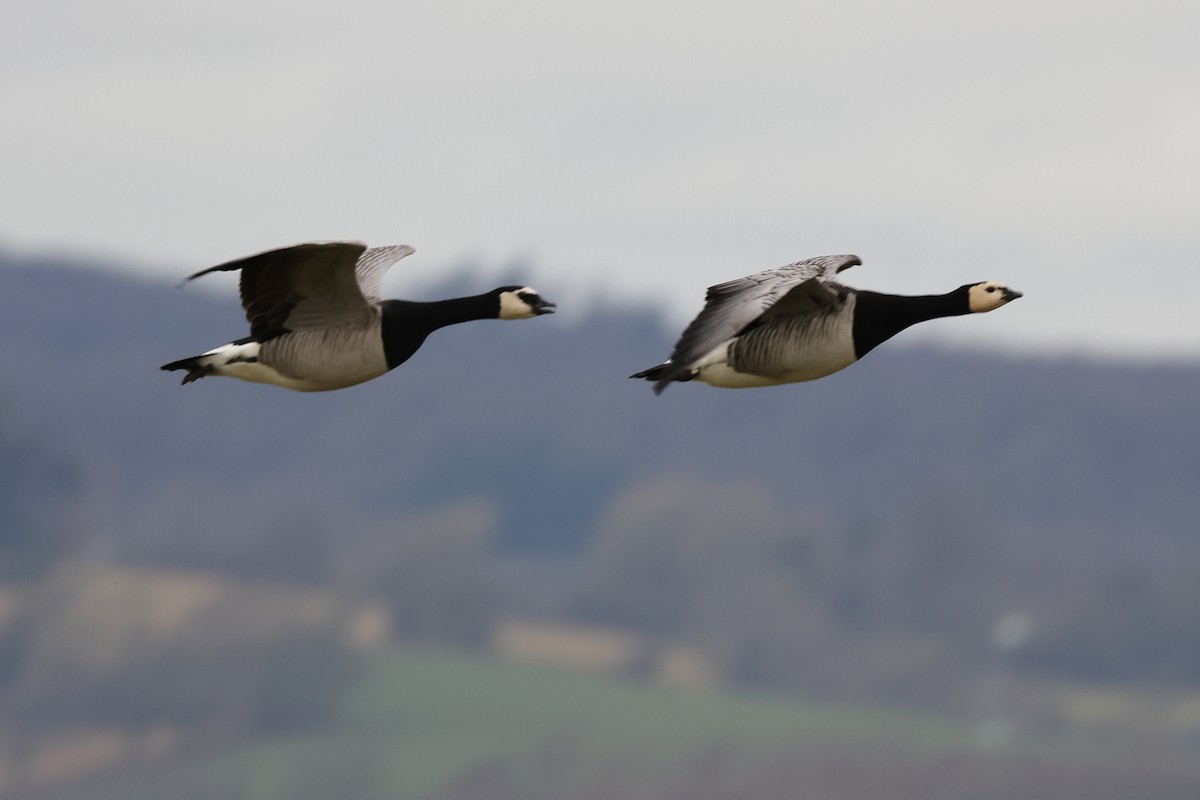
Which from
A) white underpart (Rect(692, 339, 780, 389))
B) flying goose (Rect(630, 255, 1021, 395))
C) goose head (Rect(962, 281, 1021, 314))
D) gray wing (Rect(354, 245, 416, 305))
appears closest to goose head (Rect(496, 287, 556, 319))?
flying goose (Rect(630, 255, 1021, 395))

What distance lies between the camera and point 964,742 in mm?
134250

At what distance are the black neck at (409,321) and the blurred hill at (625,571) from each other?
110m

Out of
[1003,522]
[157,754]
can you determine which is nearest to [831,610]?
[1003,522]

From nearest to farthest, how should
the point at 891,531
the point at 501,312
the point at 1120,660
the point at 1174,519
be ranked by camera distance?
the point at 501,312, the point at 1120,660, the point at 891,531, the point at 1174,519

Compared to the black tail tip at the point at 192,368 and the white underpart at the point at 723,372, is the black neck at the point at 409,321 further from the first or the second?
→ the white underpart at the point at 723,372

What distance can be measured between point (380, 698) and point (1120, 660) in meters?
48.3

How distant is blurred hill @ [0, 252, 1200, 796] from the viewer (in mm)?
135750

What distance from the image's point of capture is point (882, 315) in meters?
18.6

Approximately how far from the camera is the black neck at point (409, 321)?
18.6m

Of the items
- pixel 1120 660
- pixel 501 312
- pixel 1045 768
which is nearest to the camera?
pixel 501 312

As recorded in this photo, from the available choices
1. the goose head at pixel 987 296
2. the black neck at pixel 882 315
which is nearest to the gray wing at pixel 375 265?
the black neck at pixel 882 315

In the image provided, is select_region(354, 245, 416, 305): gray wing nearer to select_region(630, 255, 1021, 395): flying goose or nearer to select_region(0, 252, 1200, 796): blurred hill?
select_region(630, 255, 1021, 395): flying goose

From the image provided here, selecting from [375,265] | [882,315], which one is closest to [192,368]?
[375,265]

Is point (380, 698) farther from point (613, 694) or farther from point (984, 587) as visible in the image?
point (984, 587)
